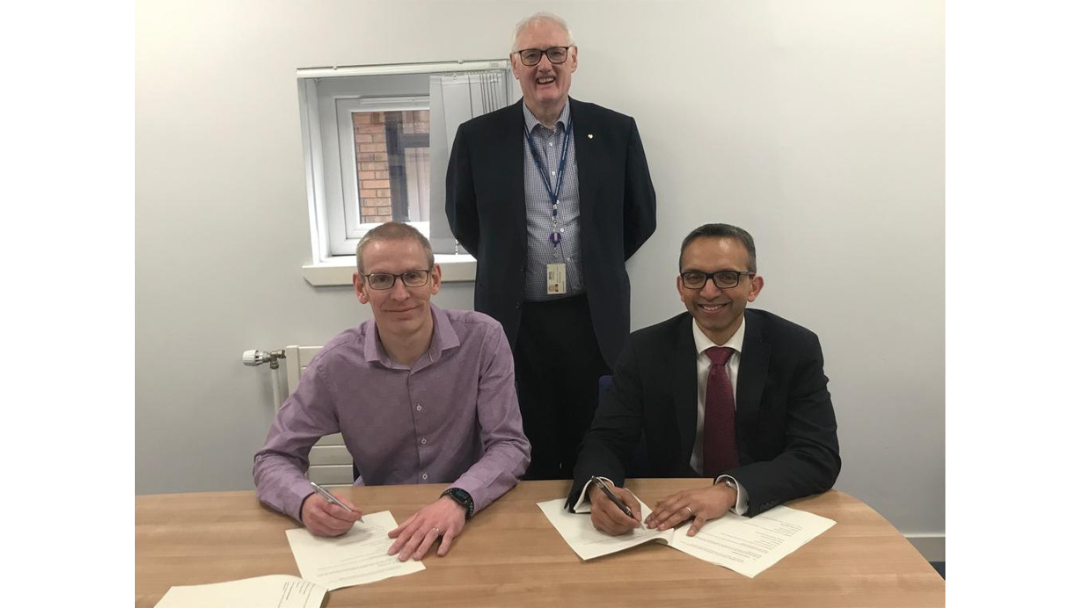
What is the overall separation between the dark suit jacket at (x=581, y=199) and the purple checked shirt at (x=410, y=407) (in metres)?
0.70

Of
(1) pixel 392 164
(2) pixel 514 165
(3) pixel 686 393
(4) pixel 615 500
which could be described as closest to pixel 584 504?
(4) pixel 615 500

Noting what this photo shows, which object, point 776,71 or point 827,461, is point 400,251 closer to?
point 827,461

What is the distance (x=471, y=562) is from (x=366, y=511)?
34 centimetres

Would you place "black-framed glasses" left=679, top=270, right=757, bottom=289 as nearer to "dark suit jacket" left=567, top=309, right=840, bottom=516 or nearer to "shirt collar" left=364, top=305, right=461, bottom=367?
"dark suit jacket" left=567, top=309, right=840, bottom=516

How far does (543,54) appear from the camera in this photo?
238 cm

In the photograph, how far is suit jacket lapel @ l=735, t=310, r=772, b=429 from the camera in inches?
68.1

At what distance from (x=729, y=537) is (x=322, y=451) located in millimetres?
2155

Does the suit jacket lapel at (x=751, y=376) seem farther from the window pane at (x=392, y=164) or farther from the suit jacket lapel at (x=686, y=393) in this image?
the window pane at (x=392, y=164)

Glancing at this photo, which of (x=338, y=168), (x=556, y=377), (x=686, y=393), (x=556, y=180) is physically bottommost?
(x=556, y=377)

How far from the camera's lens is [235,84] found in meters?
2.86

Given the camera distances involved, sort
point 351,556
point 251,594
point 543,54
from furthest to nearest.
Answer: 1. point 543,54
2. point 351,556
3. point 251,594

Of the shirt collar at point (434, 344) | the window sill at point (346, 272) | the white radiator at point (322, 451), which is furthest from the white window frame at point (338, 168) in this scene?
the shirt collar at point (434, 344)

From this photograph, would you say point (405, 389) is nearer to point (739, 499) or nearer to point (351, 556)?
point (351, 556)

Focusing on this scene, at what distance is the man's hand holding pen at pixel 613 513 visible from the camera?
135 centimetres
